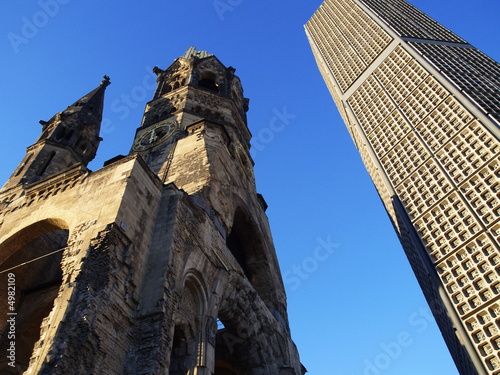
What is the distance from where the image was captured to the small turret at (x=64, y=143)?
17.9 metres

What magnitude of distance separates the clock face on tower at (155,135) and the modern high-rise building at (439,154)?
371 inches

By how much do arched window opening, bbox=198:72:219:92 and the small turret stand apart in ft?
22.2

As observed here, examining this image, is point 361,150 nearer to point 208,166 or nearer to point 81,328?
point 208,166

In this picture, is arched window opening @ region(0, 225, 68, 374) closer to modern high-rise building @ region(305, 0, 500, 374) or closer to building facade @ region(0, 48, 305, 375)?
building facade @ region(0, 48, 305, 375)

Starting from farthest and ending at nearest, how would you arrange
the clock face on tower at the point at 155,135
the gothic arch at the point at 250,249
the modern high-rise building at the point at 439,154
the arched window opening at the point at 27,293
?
1. the clock face on tower at the point at 155,135
2. the gothic arch at the point at 250,249
3. the modern high-rise building at the point at 439,154
4. the arched window opening at the point at 27,293

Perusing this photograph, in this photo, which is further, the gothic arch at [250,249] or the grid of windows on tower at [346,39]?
the grid of windows on tower at [346,39]

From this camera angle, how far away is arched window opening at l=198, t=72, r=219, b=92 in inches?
1067

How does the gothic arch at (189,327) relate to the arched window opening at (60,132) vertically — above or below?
below

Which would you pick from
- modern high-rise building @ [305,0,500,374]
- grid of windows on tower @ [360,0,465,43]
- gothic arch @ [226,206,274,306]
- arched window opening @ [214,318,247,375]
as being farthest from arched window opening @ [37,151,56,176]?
grid of windows on tower @ [360,0,465,43]

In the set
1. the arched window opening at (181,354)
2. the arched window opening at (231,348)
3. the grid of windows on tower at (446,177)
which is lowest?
the arched window opening at (181,354)

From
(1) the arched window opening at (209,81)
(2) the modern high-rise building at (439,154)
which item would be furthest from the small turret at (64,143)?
(2) the modern high-rise building at (439,154)

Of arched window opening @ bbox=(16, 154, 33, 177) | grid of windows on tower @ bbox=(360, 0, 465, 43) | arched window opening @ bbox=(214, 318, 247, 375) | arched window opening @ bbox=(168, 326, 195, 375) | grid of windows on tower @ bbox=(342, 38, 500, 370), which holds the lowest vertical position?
arched window opening @ bbox=(168, 326, 195, 375)

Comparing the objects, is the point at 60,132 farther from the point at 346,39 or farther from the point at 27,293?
the point at 346,39

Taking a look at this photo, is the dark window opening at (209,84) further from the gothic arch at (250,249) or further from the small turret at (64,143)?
the gothic arch at (250,249)
